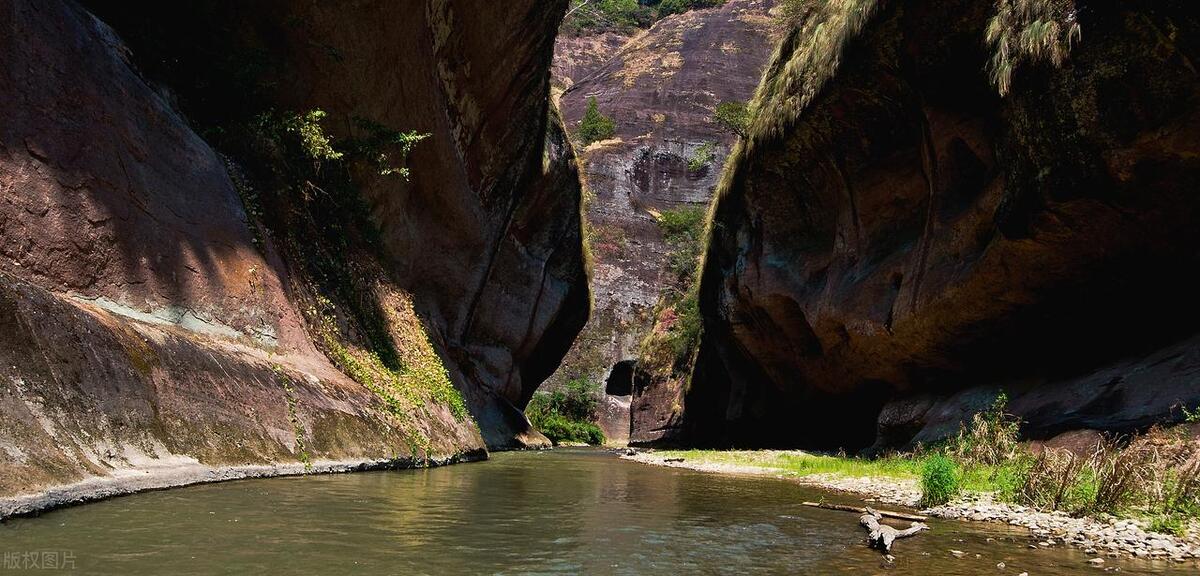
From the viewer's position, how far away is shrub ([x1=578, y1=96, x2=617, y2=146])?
63.0 metres

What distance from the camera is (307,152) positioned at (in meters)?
12.7

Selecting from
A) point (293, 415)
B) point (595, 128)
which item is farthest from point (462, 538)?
point (595, 128)

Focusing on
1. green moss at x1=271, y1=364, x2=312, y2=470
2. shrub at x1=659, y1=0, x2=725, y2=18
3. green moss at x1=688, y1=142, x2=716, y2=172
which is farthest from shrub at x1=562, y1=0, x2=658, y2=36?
green moss at x1=271, y1=364, x2=312, y2=470

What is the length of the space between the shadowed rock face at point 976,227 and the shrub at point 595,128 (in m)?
41.9

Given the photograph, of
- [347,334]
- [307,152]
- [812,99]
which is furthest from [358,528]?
[812,99]

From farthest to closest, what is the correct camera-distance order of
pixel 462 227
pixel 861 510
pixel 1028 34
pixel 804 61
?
pixel 462 227 → pixel 804 61 → pixel 1028 34 → pixel 861 510

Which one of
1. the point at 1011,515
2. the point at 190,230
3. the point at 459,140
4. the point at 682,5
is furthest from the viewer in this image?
the point at 682,5

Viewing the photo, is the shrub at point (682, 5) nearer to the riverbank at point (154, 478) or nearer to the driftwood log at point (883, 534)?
the riverbank at point (154, 478)

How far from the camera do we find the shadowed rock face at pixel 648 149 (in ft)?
172

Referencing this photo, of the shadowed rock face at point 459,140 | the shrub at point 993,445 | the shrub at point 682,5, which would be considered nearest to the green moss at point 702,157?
the shrub at point 682,5

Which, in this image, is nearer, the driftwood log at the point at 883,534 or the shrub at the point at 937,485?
the driftwood log at the point at 883,534

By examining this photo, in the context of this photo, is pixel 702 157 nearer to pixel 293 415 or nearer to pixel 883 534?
pixel 293 415

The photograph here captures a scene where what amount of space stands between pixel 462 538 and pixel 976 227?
11.7 m

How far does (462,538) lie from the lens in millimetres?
4582
